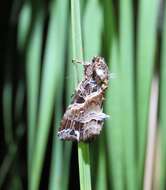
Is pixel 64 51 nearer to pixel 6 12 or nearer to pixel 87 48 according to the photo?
pixel 87 48

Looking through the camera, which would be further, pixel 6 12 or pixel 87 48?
pixel 6 12

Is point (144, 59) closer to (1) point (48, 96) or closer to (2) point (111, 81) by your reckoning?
(2) point (111, 81)

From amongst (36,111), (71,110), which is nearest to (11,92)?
(36,111)

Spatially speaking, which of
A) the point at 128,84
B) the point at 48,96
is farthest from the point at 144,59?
the point at 48,96

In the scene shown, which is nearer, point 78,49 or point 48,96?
point 78,49

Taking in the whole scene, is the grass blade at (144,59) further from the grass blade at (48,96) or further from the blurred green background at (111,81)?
the grass blade at (48,96)

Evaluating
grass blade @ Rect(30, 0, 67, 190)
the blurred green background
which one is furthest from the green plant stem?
grass blade @ Rect(30, 0, 67, 190)

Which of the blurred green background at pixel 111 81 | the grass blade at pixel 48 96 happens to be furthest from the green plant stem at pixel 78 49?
the grass blade at pixel 48 96
